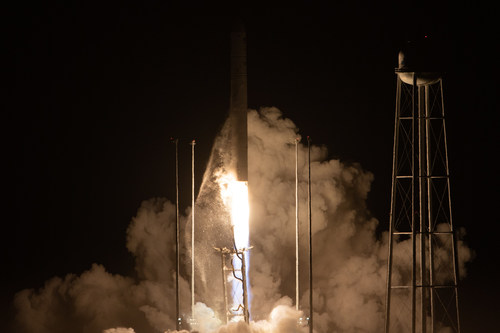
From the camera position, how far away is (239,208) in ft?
146

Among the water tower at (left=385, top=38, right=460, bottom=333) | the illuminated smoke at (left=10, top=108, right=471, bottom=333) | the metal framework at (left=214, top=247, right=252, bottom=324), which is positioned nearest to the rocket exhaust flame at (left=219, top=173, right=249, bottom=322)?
the metal framework at (left=214, top=247, right=252, bottom=324)

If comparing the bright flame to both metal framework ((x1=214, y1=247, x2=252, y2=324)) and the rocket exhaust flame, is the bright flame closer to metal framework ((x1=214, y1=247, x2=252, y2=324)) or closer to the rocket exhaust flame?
the rocket exhaust flame

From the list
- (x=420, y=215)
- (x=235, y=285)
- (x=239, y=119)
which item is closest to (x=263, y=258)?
(x=235, y=285)

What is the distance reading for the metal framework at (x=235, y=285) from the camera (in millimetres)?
41781

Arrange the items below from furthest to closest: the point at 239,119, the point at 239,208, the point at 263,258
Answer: the point at 263,258 → the point at 239,208 → the point at 239,119

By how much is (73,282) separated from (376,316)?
46.7ft

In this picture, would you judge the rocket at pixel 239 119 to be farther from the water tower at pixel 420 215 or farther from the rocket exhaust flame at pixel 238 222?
the water tower at pixel 420 215

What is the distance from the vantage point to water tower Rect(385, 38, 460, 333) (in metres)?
38.6

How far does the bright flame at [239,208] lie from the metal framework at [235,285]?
69cm

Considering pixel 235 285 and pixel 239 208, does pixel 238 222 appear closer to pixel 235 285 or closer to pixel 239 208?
pixel 239 208

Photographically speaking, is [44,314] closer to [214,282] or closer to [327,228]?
[214,282]

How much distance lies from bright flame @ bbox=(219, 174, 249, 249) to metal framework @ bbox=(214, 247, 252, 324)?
0.69 meters

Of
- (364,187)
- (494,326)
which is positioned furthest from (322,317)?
(494,326)

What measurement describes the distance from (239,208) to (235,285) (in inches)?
135
